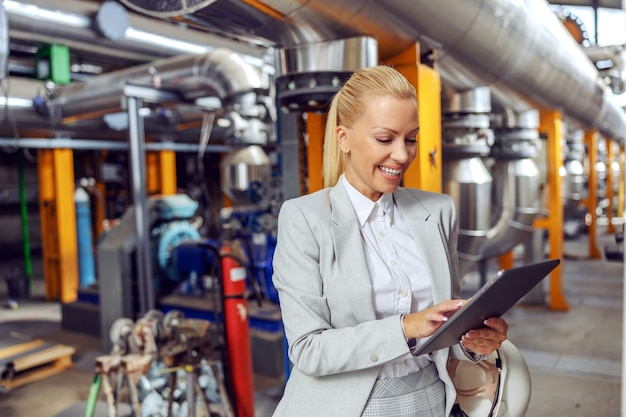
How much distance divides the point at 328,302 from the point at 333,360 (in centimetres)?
12

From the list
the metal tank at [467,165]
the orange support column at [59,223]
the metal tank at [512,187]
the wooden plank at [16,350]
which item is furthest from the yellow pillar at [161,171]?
the metal tank at [467,165]

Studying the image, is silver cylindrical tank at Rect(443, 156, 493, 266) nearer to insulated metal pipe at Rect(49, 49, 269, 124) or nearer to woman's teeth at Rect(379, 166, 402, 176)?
insulated metal pipe at Rect(49, 49, 269, 124)

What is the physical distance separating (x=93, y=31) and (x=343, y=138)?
14.3ft

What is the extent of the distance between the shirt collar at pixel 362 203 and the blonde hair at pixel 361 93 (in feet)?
0.27

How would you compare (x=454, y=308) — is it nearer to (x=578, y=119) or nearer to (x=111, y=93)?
(x=111, y=93)

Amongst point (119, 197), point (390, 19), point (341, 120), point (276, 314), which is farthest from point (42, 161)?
point (341, 120)

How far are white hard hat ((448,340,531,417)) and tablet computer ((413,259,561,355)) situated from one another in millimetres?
242

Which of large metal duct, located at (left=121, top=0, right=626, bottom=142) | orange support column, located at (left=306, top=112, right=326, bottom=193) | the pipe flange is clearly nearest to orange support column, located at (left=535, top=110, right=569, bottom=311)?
large metal duct, located at (left=121, top=0, right=626, bottom=142)

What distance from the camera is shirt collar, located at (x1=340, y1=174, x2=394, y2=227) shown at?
47.0 inches

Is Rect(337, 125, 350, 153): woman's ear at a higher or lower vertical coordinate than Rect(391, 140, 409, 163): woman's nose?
higher

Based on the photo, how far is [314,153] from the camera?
8.78ft

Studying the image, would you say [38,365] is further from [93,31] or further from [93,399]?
[93,31]

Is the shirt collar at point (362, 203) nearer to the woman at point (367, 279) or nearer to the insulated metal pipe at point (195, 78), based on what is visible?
the woman at point (367, 279)

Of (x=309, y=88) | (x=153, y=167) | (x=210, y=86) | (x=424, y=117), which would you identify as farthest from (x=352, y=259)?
(x=153, y=167)
